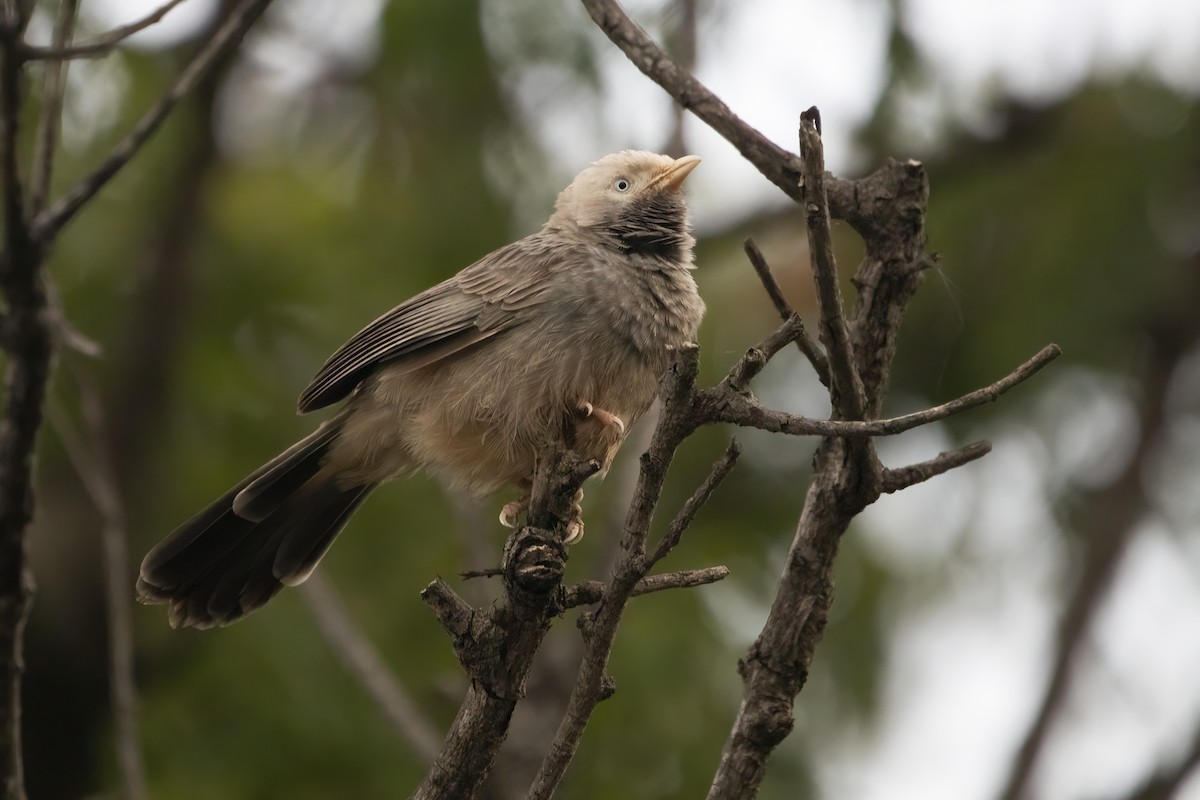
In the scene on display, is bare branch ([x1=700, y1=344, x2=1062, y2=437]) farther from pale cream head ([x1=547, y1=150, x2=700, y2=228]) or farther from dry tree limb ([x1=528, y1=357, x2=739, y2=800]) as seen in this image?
pale cream head ([x1=547, y1=150, x2=700, y2=228])

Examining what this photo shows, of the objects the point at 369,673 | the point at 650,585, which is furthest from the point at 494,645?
the point at 369,673

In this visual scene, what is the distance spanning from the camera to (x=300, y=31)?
838cm

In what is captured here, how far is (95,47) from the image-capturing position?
3342 mm

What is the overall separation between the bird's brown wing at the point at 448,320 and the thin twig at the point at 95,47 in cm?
170

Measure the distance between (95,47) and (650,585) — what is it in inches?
75.5

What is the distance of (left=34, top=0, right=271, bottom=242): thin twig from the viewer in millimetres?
3520

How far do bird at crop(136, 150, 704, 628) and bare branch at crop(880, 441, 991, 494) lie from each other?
5.00 ft

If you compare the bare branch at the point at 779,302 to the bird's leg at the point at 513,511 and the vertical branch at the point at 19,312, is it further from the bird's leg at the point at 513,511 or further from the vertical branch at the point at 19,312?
the vertical branch at the point at 19,312

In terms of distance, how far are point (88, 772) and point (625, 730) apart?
2811 mm

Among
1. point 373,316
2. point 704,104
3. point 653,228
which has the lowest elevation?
point 704,104

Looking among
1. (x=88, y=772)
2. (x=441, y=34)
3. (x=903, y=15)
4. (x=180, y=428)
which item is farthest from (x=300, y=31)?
(x=88, y=772)


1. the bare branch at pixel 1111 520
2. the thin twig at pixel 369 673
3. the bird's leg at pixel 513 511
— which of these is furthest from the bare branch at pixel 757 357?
the bare branch at pixel 1111 520

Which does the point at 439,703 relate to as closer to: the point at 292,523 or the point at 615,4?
Result: the point at 292,523

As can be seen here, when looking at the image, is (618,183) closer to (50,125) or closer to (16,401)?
(50,125)
